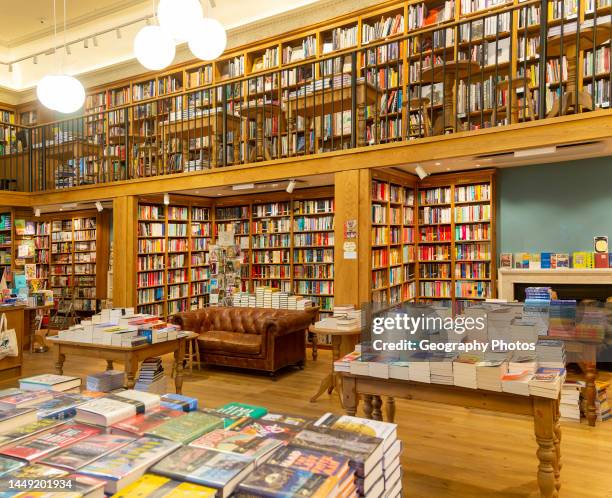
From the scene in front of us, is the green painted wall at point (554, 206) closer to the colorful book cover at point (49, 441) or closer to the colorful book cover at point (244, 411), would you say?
the colorful book cover at point (244, 411)

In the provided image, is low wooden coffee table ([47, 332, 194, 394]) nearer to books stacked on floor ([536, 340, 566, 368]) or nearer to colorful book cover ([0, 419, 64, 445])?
colorful book cover ([0, 419, 64, 445])

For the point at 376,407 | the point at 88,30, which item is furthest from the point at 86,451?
the point at 88,30

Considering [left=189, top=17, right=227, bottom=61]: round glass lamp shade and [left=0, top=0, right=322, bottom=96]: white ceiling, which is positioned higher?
[left=0, top=0, right=322, bottom=96]: white ceiling

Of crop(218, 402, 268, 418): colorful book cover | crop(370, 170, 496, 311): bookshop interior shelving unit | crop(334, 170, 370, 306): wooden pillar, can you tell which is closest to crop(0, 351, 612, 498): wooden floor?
crop(334, 170, 370, 306): wooden pillar

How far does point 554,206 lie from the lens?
21.2ft

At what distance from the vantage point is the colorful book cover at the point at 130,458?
3.98 ft

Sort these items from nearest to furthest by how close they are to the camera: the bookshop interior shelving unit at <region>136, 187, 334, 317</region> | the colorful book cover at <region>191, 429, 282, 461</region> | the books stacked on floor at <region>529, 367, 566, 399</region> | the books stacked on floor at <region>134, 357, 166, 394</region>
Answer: the colorful book cover at <region>191, 429, 282, 461</region> < the books stacked on floor at <region>529, 367, 566, 399</region> < the books stacked on floor at <region>134, 357, 166, 394</region> < the bookshop interior shelving unit at <region>136, 187, 334, 317</region>

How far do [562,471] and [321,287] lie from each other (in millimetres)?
4839

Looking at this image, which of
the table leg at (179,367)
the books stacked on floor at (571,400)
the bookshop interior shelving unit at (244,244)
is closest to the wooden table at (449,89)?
the bookshop interior shelving unit at (244,244)

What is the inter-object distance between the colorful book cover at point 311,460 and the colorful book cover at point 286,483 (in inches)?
1.0

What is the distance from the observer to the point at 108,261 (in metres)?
9.93

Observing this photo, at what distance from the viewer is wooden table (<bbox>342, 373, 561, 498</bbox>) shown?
251cm

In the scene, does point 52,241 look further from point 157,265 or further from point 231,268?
point 231,268

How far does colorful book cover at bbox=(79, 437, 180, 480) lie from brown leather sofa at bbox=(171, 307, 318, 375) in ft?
13.9
